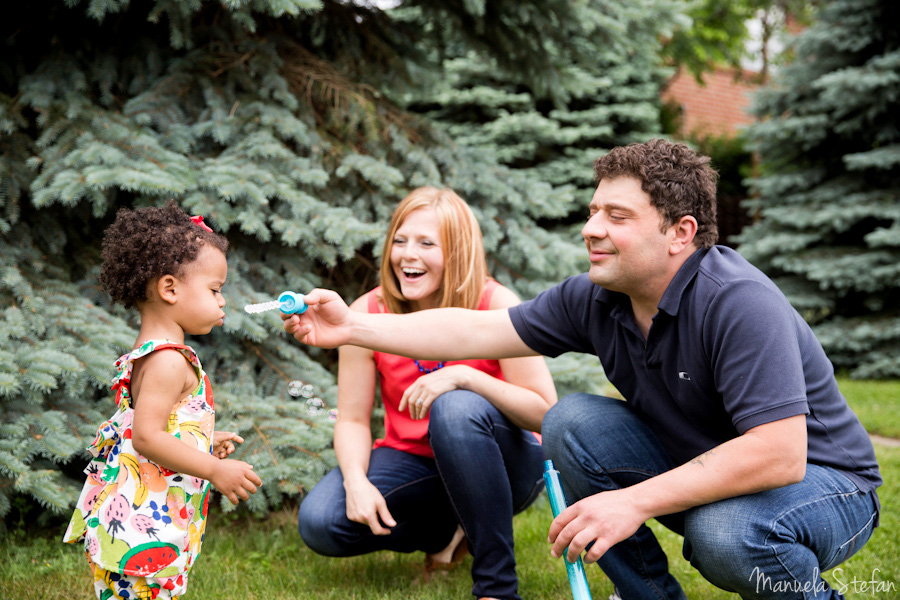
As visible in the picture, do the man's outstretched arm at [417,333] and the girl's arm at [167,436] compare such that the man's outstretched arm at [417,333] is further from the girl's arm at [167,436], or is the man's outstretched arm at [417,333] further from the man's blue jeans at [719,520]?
the girl's arm at [167,436]

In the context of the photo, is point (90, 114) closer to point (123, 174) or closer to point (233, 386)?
point (123, 174)

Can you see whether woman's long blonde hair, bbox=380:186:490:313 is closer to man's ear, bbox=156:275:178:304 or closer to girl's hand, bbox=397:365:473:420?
girl's hand, bbox=397:365:473:420

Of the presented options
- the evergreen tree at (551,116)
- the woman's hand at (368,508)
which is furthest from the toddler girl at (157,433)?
the evergreen tree at (551,116)

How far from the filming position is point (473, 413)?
84.5 inches

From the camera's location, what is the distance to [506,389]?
2.26 meters

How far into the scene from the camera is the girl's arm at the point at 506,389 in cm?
222

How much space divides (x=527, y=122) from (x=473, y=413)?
16.9 ft

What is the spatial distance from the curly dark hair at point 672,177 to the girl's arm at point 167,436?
119 cm

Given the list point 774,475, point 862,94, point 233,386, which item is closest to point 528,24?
point 233,386

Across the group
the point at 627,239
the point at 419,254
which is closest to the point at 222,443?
the point at 419,254

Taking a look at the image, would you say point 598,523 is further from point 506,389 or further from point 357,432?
point 357,432

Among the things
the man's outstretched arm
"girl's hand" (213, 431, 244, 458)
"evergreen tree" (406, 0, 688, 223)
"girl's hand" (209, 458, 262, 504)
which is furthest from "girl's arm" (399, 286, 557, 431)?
"evergreen tree" (406, 0, 688, 223)

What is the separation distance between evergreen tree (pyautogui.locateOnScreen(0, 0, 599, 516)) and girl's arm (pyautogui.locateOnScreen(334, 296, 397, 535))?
373mm

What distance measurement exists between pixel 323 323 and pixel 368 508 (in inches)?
22.5
